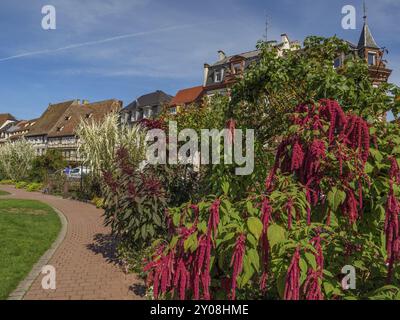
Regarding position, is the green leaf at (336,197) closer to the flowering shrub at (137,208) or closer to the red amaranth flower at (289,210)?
the red amaranth flower at (289,210)

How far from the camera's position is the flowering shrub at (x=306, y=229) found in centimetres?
193

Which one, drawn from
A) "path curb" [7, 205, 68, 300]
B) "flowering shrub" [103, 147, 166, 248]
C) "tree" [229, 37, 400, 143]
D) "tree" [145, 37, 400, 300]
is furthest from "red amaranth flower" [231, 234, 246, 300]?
"flowering shrub" [103, 147, 166, 248]

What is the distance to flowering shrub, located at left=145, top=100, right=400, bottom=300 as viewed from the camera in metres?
1.93

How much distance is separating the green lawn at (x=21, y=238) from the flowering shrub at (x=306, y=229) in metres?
4.80

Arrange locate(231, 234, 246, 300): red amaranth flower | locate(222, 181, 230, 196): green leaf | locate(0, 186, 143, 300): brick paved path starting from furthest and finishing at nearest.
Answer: locate(0, 186, 143, 300): brick paved path
locate(222, 181, 230, 196): green leaf
locate(231, 234, 246, 300): red amaranth flower

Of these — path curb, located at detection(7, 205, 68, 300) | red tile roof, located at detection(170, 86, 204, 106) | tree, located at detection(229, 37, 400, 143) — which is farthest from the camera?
red tile roof, located at detection(170, 86, 204, 106)

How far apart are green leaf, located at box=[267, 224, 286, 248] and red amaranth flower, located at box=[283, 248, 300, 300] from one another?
0.15 metres

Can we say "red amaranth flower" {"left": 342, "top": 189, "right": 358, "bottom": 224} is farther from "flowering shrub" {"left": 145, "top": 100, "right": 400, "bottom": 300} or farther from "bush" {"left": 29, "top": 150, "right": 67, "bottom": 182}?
"bush" {"left": 29, "top": 150, "right": 67, "bottom": 182}

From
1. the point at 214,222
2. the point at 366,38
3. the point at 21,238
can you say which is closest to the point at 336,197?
the point at 214,222

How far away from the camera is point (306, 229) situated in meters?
2.12

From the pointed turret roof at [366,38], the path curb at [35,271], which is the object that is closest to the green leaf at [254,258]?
the path curb at [35,271]
